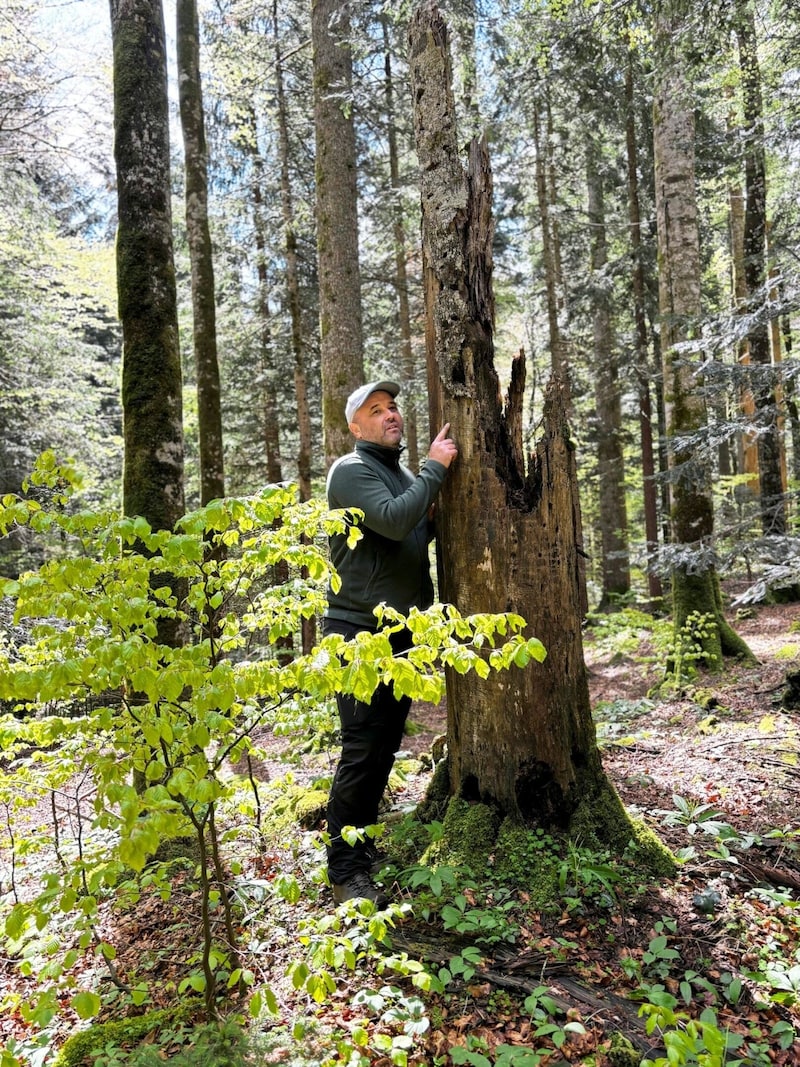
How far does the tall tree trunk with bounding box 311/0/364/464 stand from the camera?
7305 mm

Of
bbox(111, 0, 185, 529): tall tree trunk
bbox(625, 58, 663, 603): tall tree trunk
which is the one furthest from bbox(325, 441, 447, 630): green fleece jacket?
bbox(625, 58, 663, 603): tall tree trunk

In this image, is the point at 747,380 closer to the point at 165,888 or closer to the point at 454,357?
the point at 454,357

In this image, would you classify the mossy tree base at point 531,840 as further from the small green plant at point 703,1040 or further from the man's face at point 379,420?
the man's face at point 379,420

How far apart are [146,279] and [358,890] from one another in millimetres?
4325

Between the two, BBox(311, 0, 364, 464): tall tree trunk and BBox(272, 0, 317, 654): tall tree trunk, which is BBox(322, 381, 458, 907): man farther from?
BBox(272, 0, 317, 654): tall tree trunk

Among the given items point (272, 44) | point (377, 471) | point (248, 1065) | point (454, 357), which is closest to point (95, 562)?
point (377, 471)

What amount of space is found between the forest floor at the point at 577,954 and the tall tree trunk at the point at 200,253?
666 centimetres

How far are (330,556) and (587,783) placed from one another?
1.88 metres

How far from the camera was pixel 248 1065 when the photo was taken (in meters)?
2.27

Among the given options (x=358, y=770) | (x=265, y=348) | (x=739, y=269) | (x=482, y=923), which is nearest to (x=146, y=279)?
(x=358, y=770)

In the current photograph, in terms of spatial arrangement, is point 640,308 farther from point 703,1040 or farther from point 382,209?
point 703,1040

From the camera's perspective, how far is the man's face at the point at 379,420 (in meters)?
3.60

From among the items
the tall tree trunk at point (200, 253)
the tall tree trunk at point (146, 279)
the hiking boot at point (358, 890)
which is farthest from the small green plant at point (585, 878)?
the tall tree trunk at point (200, 253)

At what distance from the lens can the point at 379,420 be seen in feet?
11.8
